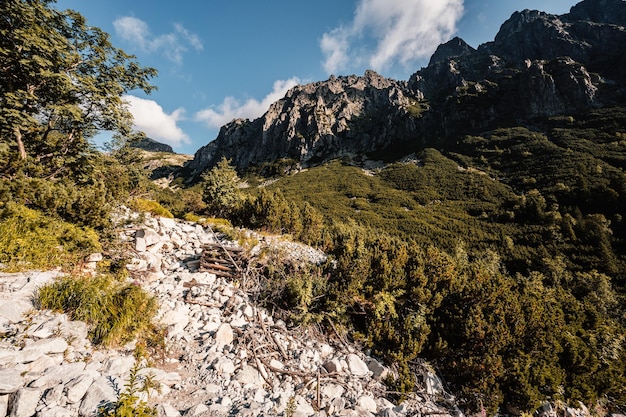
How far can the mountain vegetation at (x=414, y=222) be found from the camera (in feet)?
18.6

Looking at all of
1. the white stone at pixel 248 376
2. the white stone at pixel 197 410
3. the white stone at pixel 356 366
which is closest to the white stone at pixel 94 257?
the white stone at pixel 248 376

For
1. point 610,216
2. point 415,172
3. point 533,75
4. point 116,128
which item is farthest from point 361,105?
point 116,128

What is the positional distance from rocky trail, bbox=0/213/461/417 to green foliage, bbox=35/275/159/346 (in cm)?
15

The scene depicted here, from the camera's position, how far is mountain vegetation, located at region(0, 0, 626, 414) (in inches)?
224

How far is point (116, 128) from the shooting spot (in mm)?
9531

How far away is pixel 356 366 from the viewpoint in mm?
5102

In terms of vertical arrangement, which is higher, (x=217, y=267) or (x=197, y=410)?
(x=217, y=267)

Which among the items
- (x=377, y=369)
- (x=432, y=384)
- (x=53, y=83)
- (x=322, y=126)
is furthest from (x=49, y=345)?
(x=322, y=126)

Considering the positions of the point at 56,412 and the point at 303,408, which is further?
the point at 303,408

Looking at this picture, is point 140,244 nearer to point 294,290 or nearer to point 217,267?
point 217,267

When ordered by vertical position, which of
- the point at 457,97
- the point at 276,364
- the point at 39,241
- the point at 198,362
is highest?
the point at 457,97

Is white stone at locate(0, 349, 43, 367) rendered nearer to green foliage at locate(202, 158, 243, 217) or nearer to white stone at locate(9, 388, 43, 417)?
white stone at locate(9, 388, 43, 417)

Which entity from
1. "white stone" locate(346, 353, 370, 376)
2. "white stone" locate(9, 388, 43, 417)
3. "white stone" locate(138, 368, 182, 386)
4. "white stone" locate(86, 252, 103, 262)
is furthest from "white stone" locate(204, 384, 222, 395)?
"white stone" locate(86, 252, 103, 262)

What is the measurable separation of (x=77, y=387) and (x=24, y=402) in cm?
38
